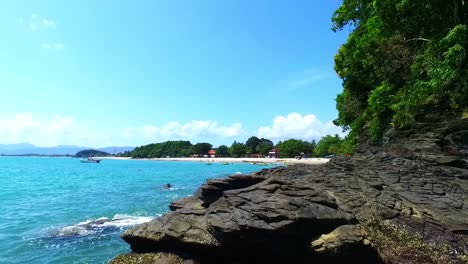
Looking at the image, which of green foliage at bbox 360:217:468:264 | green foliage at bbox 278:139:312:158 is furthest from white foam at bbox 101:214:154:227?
green foliage at bbox 278:139:312:158

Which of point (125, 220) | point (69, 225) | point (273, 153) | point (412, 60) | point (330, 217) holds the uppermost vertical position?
point (273, 153)

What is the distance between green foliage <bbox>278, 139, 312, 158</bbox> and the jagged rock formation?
15803 centimetres

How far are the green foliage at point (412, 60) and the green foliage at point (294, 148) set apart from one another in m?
150

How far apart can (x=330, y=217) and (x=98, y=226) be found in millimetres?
18125

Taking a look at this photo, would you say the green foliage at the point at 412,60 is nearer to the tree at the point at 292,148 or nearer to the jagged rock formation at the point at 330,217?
the jagged rock formation at the point at 330,217

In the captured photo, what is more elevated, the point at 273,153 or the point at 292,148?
the point at 292,148

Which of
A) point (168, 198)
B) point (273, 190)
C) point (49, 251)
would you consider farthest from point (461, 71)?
point (168, 198)

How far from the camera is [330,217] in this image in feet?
39.4

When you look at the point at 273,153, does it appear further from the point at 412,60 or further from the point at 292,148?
the point at 412,60

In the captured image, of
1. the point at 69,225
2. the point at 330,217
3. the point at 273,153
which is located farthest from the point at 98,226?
→ the point at 273,153

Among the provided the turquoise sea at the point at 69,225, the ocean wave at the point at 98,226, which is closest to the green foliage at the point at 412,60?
the turquoise sea at the point at 69,225

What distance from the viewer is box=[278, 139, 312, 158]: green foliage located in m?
175

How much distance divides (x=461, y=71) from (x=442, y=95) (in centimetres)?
326

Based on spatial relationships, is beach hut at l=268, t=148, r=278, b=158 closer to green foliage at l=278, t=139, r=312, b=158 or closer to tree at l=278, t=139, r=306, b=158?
tree at l=278, t=139, r=306, b=158
